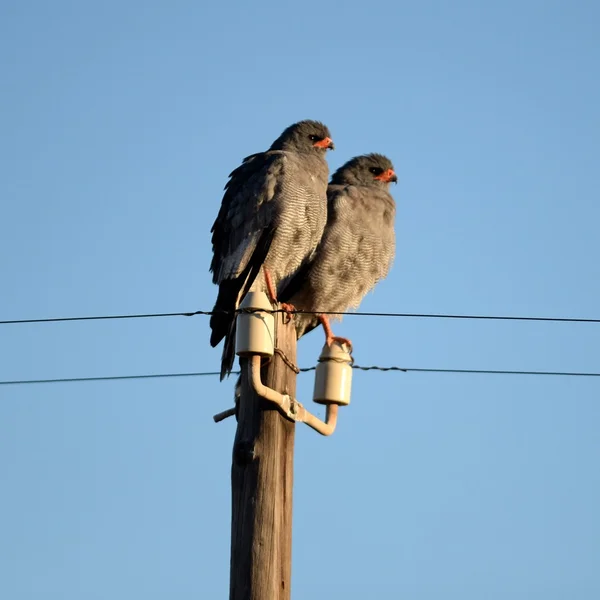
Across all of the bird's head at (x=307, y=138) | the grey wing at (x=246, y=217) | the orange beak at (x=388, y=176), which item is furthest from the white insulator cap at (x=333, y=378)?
the orange beak at (x=388, y=176)

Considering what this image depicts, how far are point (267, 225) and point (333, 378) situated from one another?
3034mm

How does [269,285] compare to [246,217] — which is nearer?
[269,285]

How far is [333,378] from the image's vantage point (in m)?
6.05

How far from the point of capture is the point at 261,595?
5.18m

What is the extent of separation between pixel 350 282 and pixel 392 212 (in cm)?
80

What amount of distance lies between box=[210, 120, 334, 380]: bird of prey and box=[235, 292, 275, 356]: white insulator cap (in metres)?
2.78

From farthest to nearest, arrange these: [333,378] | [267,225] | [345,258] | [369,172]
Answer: [369,172], [345,258], [267,225], [333,378]

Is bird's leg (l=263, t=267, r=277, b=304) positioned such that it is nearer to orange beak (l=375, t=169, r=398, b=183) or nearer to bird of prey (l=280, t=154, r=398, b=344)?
bird of prey (l=280, t=154, r=398, b=344)

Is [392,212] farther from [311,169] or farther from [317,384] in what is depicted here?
[317,384]

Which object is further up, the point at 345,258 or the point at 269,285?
the point at 345,258

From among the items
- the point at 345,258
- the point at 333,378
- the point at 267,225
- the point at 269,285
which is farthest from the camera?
the point at 345,258

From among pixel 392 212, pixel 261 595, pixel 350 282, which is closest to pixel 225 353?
pixel 350 282

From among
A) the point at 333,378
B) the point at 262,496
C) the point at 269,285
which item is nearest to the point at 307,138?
the point at 269,285

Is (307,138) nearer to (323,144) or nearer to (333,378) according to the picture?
(323,144)
